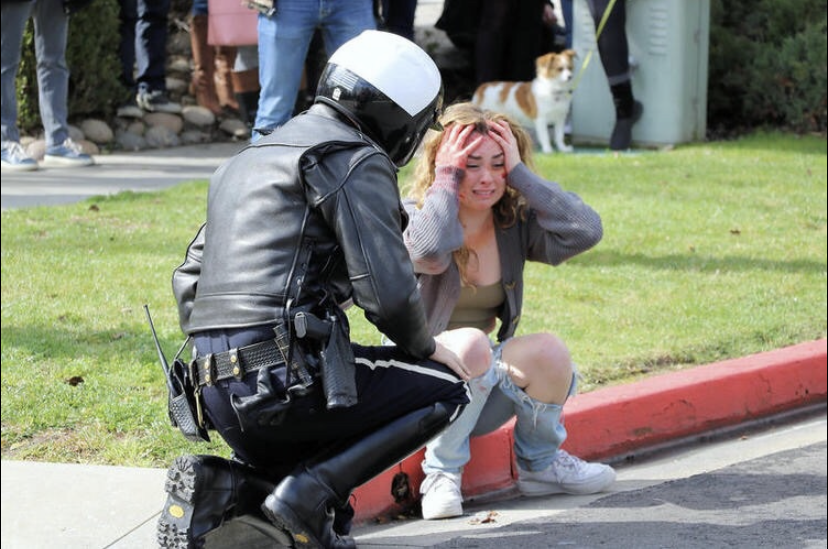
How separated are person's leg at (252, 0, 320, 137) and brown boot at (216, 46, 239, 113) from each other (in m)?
3.70

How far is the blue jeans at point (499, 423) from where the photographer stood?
4.45 metres

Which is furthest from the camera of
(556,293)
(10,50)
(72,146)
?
(72,146)

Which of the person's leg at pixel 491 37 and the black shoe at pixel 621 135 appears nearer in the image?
the black shoe at pixel 621 135

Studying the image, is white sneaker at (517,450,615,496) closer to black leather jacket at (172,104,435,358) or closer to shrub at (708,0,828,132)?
black leather jacket at (172,104,435,358)

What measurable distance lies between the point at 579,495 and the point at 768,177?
501 centimetres

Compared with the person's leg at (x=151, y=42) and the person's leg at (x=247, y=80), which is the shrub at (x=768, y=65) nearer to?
the person's leg at (x=247, y=80)

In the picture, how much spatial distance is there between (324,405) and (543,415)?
1119 mm

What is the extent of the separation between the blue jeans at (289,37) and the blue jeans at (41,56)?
252 centimetres

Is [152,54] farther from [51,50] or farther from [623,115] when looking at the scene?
[623,115]

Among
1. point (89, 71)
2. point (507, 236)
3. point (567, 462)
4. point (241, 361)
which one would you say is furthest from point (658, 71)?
point (241, 361)

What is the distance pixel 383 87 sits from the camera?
3627 mm

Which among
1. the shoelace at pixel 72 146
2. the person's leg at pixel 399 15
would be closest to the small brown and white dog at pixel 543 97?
the person's leg at pixel 399 15

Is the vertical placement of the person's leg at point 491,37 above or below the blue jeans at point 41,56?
below

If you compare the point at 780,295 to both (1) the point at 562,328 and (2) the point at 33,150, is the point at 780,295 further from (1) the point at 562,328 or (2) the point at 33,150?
(2) the point at 33,150
